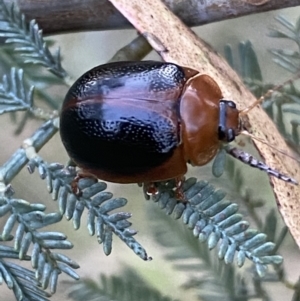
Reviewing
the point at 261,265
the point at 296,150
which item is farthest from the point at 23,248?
the point at 296,150

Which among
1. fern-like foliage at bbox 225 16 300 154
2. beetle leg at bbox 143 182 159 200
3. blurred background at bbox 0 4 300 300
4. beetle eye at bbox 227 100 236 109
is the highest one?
beetle eye at bbox 227 100 236 109

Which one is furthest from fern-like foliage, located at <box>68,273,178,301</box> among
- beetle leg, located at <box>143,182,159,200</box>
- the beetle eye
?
the beetle eye

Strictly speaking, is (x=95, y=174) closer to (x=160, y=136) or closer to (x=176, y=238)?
(x=160, y=136)

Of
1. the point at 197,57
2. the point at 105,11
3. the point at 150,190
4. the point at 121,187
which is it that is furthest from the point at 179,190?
the point at 121,187

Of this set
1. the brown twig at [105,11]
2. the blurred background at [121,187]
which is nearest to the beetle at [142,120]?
the brown twig at [105,11]

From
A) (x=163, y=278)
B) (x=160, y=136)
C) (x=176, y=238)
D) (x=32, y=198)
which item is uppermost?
(x=160, y=136)

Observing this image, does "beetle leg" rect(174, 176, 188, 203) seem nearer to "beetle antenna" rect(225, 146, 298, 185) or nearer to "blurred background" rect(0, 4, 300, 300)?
"beetle antenna" rect(225, 146, 298, 185)
